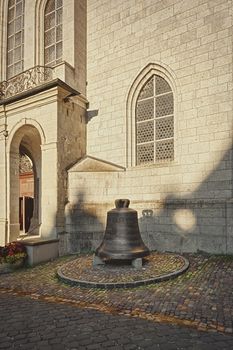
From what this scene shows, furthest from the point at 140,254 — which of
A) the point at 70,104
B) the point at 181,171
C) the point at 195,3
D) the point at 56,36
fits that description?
the point at 56,36

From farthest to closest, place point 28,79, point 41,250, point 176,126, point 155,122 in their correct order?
1. point 28,79
2. point 155,122
3. point 176,126
4. point 41,250

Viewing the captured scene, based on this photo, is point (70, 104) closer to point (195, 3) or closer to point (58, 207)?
point (58, 207)

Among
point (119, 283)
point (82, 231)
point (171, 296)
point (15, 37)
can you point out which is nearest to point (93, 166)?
point (82, 231)

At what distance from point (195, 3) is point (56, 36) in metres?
6.28

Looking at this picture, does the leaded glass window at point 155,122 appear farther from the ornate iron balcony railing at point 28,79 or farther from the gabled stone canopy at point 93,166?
the ornate iron balcony railing at point 28,79

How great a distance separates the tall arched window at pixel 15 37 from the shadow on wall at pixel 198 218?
32.8ft

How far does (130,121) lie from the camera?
11.4 metres

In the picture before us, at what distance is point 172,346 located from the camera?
151 inches

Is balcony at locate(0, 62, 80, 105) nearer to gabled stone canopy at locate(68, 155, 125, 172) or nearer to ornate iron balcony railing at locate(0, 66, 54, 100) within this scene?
ornate iron balcony railing at locate(0, 66, 54, 100)

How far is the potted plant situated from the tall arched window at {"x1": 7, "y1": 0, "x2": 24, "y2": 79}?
367 inches

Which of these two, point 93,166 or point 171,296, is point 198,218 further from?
point 93,166

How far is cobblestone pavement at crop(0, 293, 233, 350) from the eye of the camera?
392cm

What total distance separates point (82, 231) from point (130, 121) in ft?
14.1

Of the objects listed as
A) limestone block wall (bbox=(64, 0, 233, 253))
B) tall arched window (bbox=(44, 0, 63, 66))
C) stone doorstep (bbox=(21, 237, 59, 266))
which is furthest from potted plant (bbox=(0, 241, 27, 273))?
tall arched window (bbox=(44, 0, 63, 66))
